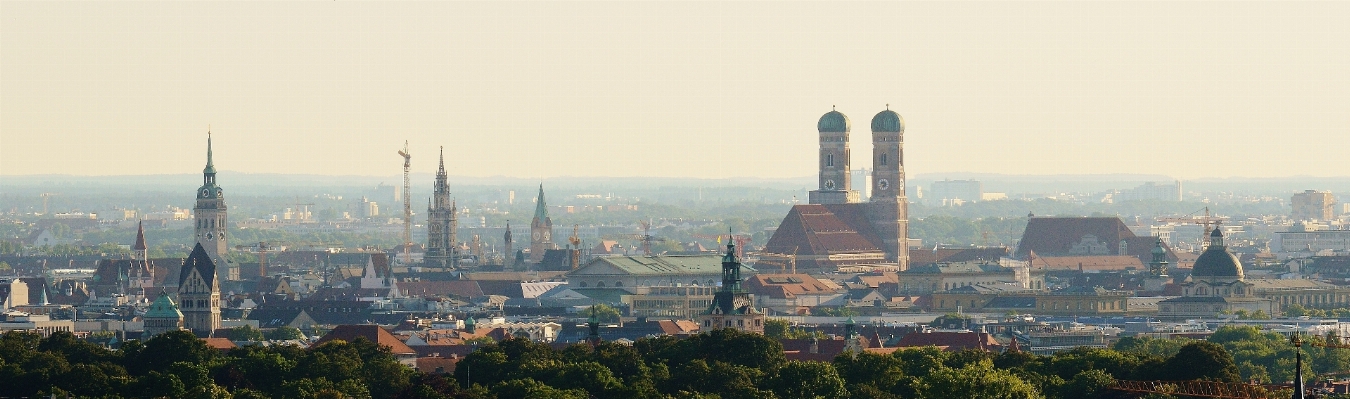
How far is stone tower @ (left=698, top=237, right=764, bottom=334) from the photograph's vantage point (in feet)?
383

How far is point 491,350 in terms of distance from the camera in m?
103

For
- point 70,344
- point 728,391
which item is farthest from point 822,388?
point 70,344

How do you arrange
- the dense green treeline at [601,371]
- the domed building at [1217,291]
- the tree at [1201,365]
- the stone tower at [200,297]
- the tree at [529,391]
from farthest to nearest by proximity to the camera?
the domed building at [1217,291], the stone tower at [200,297], the tree at [1201,365], the dense green treeline at [601,371], the tree at [529,391]

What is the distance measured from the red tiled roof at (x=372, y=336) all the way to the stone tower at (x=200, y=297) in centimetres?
2070

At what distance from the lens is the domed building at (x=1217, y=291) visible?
162 m

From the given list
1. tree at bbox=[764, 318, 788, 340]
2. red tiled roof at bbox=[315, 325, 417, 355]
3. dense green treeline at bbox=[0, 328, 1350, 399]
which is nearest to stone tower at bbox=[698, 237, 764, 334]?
dense green treeline at bbox=[0, 328, 1350, 399]

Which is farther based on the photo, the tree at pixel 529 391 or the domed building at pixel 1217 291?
the domed building at pixel 1217 291

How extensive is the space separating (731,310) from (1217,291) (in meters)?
51.8

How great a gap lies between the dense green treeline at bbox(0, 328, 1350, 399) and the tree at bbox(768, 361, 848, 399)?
0.07 meters

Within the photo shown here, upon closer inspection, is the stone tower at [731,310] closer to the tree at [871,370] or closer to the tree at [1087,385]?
the tree at [871,370]

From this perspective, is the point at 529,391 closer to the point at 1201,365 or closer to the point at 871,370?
the point at 871,370

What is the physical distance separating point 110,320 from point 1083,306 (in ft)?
129

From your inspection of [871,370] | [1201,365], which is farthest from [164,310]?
[1201,365]

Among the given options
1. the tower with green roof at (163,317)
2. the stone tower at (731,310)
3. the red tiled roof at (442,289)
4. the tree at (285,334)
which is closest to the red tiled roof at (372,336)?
the stone tower at (731,310)
